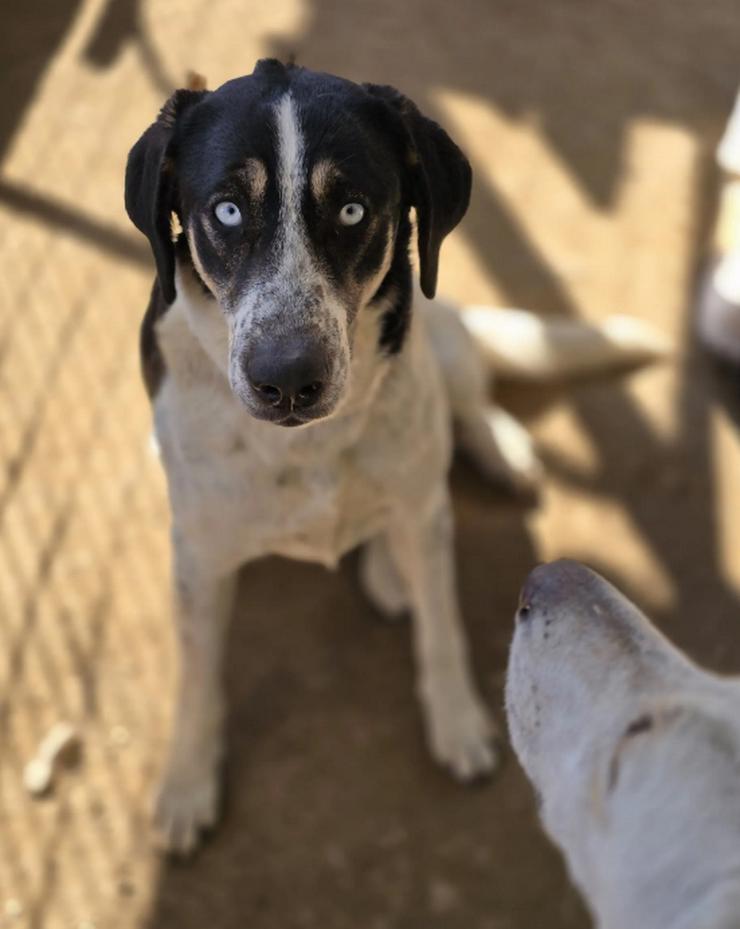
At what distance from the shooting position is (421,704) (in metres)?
2.43

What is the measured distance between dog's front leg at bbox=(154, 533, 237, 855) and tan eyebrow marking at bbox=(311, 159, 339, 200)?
0.82 metres

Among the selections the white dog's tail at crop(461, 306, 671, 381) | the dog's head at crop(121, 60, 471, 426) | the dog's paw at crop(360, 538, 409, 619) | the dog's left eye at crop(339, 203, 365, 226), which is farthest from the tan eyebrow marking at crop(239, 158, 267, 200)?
the white dog's tail at crop(461, 306, 671, 381)

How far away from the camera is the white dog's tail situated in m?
2.79

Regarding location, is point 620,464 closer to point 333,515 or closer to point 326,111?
point 333,515

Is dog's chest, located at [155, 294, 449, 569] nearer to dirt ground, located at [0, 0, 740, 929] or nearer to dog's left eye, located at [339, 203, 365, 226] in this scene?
dog's left eye, located at [339, 203, 365, 226]

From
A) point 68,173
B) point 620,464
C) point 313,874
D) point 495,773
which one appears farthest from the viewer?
point 68,173

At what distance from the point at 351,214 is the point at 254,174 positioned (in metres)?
0.15

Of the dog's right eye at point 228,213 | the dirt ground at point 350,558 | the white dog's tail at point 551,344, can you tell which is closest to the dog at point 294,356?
the dog's right eye at point 228,213

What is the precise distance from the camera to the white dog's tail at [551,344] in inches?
110

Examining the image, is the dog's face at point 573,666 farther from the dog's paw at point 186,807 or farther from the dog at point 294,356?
the dog's paw at point 186,807

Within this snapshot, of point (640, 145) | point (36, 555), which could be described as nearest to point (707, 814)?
point (36, 555)

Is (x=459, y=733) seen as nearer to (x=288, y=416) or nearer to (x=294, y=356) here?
(x=288, y=416)

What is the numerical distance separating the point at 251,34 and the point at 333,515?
2563mm

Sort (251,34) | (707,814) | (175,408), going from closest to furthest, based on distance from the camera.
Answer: (707,814) → (175,408) → (251,34)
